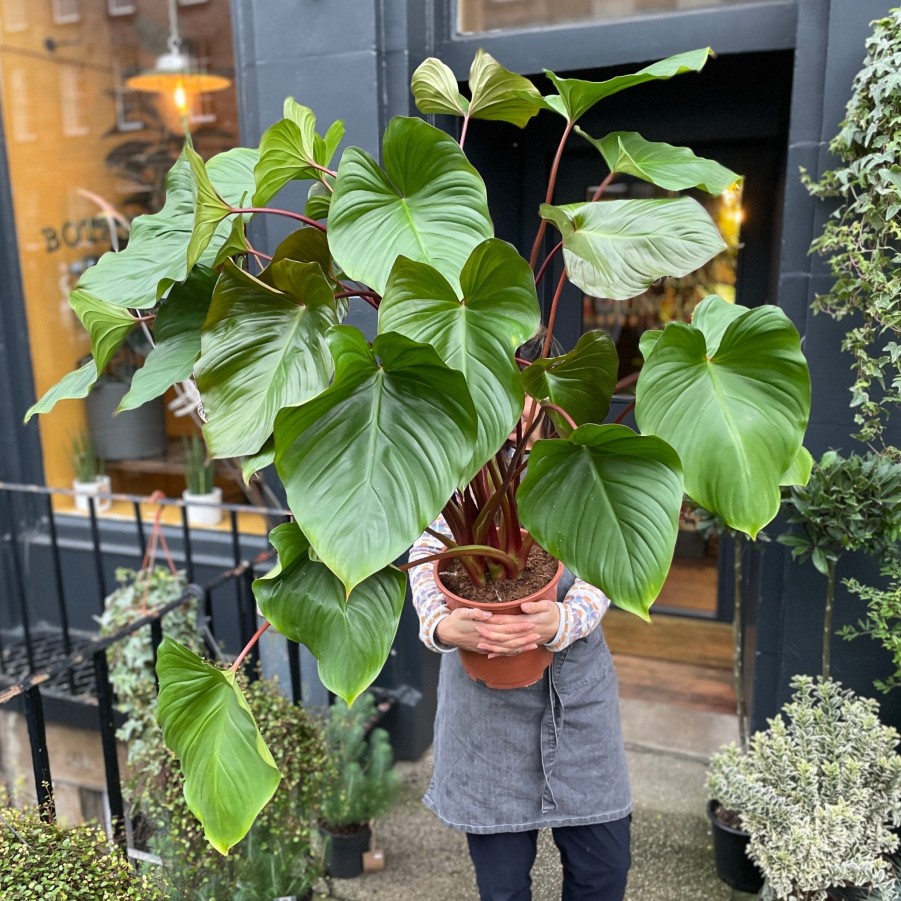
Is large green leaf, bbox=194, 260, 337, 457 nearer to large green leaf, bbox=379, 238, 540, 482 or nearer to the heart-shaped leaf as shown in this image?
large green leaf, bbox=379, 238, 540, 482

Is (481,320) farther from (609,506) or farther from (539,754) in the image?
(539,754)

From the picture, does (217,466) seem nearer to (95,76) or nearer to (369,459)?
(95,76)

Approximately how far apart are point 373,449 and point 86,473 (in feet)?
11.9

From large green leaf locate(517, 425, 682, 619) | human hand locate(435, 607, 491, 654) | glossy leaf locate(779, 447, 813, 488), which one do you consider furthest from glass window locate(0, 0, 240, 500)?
glossy leaf locate(779, 447, 813, 488)

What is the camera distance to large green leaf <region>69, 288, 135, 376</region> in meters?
1.43

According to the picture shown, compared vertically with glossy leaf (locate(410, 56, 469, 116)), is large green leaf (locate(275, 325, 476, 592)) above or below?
below

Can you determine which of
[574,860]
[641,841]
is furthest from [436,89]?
[641,841]

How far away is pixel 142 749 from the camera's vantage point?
235 centimetres

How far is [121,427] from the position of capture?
14.5 feet

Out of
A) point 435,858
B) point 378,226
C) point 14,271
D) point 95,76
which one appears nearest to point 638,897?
point 435,858

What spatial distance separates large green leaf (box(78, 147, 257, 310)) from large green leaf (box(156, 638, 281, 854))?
0.60 meters

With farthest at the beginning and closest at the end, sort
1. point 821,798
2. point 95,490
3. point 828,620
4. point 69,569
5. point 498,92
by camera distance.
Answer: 1. point 95,490
2. point 69,569
3. point 828,620
4. point 821,798
5. point 498,92

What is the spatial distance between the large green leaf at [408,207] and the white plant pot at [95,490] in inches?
133

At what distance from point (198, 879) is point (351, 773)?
61 centimetres
